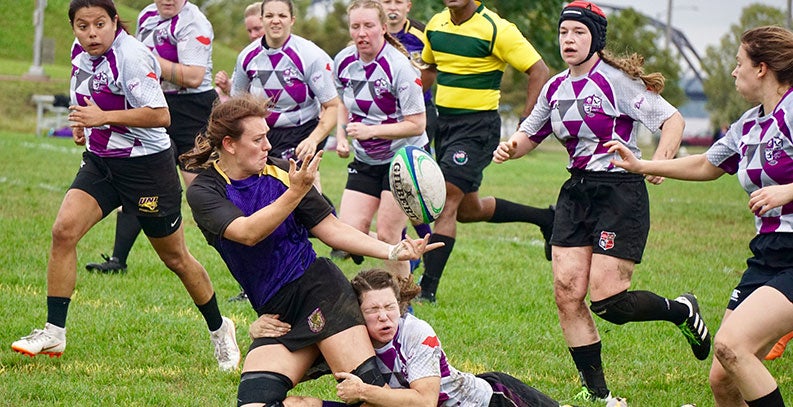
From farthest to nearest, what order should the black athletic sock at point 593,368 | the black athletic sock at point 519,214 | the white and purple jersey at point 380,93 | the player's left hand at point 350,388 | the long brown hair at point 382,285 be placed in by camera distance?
1. the black athletic sock at point 519,214
2. the white and purple jersey at point 380,93
3. the black athletic sock at point 593,368
4. the long brown hair at point 382,285
5. the player's left hand at point 350,388

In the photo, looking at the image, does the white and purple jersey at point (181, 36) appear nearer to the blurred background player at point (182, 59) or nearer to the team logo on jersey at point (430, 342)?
the blurred background player at point (182, 59)

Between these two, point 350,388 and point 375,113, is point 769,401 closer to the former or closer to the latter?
point 350,388

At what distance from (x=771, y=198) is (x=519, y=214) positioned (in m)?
4.52

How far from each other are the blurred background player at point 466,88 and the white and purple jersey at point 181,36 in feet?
5.44

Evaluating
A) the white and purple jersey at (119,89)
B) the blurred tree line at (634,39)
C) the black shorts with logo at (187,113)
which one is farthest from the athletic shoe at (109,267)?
the blurred tree line at (634,39)

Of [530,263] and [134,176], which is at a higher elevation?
[134,176]

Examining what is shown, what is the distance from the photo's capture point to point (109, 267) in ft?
27.3

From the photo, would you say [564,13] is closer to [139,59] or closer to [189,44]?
[139,59]

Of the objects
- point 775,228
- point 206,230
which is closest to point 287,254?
point 206,230

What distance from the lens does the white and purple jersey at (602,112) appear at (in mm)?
5328

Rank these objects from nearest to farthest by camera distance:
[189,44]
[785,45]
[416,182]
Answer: [785,45]
[416,182]
[189,44]

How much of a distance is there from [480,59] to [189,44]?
210 cm

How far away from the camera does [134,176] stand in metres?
6.02

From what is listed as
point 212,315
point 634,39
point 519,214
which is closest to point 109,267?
point 212,315
